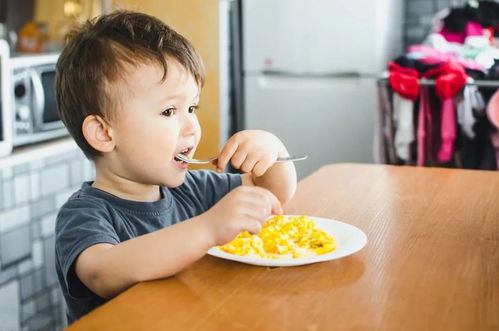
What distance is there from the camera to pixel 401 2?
348cm

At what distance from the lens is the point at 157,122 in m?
1.15

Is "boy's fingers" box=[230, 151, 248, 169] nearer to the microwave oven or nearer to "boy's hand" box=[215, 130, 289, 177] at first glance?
"boy's hand" box=[215, 130, 289, 177]

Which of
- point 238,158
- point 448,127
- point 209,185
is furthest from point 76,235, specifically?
point 448,127

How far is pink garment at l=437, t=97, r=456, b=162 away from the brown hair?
5.37 feet

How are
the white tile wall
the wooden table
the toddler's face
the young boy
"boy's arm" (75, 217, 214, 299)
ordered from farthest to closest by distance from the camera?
the white tile wall → the toddler's face → the young boy → "boy's arm" (75, 217, 214, 299) → the wooden table

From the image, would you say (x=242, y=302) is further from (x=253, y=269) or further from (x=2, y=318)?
(x=2, y=318)

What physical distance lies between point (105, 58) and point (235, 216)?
376mm

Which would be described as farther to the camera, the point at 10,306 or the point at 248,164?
the point at 10,306

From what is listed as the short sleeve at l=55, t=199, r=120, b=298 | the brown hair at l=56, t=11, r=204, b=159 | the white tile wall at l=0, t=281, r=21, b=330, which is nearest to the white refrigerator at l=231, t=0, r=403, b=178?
the white tile wall at l=0, t=281, r=21, b=330

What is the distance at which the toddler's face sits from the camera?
1.14 m

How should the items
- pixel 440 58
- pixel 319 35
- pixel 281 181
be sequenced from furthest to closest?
pixel 319 35 < pixel 440 58 < pixel 281 181

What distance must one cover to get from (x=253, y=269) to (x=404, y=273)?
7.6 inches

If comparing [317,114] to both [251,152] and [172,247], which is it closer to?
[251,152]

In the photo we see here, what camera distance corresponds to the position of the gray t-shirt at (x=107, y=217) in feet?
3.30
